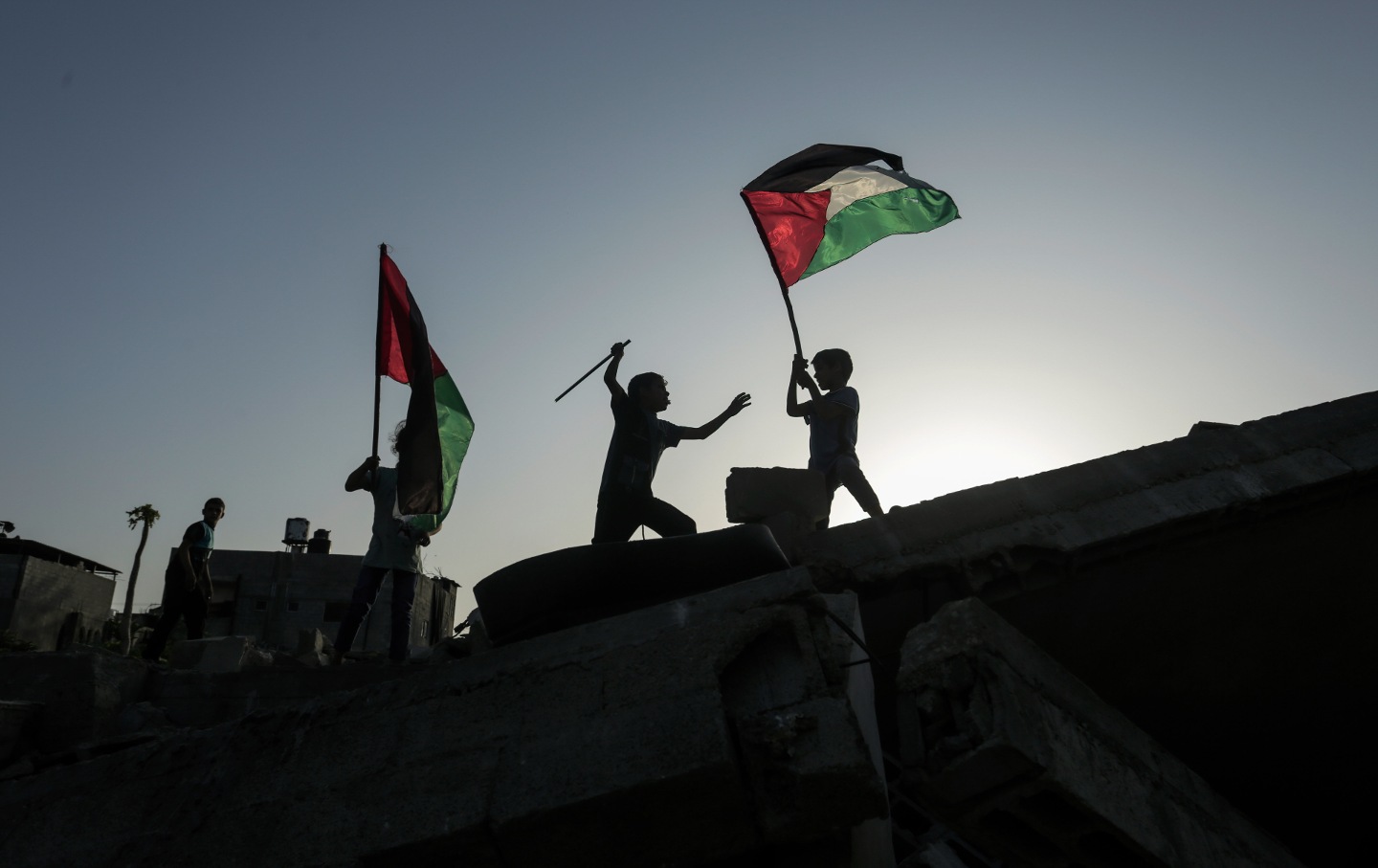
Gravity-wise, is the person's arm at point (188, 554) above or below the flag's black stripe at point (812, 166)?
below

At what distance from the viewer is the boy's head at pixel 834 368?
5914mm

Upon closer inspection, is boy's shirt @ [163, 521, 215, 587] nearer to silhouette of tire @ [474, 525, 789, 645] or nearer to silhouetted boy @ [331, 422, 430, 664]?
silhouetted boy @ [331, 422, 430, 664]

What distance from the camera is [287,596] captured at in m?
32.8

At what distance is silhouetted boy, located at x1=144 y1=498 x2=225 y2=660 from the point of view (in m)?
6.37

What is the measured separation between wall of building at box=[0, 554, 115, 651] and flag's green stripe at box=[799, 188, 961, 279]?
29777mm

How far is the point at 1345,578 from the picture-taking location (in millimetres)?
4410

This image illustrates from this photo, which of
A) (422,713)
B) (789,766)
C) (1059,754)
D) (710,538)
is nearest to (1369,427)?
(1059,754)

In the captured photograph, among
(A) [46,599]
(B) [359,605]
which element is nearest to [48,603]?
(A) [46,599]

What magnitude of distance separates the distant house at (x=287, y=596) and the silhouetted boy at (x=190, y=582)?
85.7 ft

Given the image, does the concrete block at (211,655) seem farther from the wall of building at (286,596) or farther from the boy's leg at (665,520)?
the wall of building at (286,596)

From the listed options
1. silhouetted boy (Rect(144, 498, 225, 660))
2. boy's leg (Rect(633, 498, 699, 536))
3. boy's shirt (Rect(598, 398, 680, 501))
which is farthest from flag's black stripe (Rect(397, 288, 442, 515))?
silhouetted boy (Rect(144, 498, 225, 660))

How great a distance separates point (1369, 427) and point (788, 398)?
9.90ft

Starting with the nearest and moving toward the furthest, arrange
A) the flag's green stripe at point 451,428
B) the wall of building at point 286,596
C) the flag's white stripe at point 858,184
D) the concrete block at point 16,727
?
1. the concrete block at point 16,727
2. the flag's green stripe at point 451,428
3. the flag's white stripe at point 858,184
4. the wall of building at point 286,596

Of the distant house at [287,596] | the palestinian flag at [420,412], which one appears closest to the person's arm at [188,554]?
the palestinian flag at [420,412]
